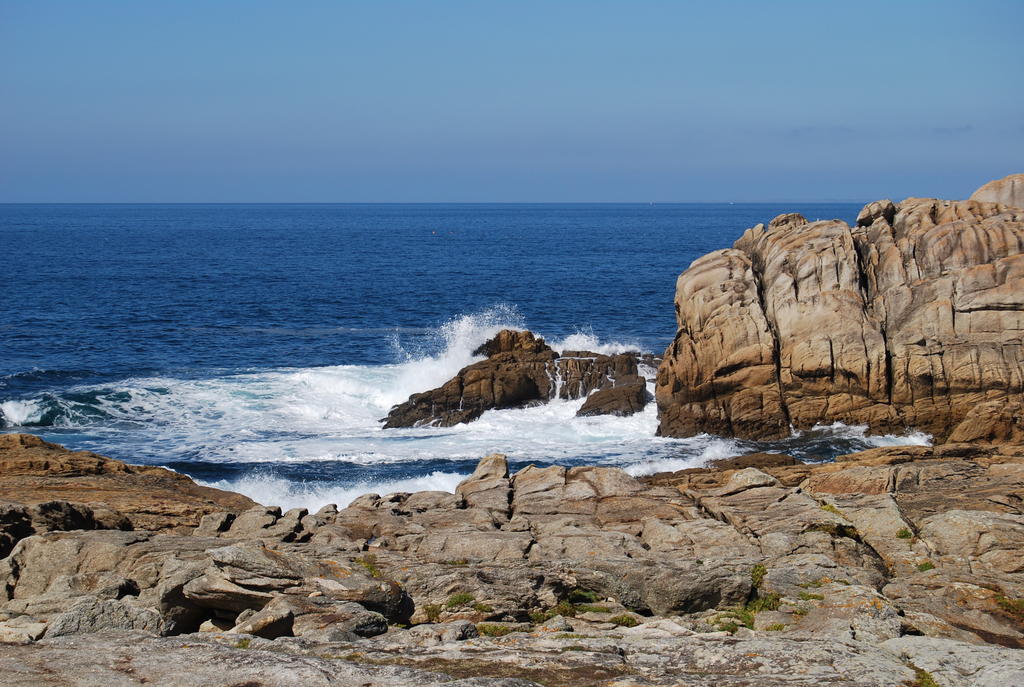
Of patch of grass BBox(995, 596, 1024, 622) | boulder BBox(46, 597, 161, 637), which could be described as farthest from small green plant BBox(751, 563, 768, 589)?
boulder BBox(46, 597, 161, 637)

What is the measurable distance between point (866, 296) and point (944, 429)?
21.3 ft

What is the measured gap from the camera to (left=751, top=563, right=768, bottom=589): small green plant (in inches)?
688

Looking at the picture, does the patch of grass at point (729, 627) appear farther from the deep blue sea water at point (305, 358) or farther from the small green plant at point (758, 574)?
the deep blue sea water at point (305, 358)

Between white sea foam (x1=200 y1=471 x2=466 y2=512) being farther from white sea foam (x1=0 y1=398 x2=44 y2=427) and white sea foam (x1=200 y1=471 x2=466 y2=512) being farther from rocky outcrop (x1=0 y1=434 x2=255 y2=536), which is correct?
white sea foam (x1=0 y1=398 x2=44 y2=427)

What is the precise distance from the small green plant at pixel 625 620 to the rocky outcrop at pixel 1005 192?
37.1 m

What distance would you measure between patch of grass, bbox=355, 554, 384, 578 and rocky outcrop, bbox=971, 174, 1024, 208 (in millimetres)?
37641

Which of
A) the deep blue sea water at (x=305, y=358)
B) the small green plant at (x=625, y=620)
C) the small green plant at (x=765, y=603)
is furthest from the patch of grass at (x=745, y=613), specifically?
the deep blue sea water at (x=305, y=358)

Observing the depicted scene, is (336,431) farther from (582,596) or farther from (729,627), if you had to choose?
(729,627)

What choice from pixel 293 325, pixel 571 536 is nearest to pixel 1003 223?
pixel 571 536

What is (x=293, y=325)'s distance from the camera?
A: 2749 inches

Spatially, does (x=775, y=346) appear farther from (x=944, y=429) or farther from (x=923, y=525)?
(x=923, y=525)

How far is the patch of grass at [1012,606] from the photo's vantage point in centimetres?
1666

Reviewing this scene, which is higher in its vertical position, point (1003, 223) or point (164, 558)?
point (1003, 223)

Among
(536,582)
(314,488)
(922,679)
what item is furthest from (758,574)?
(314,488)
